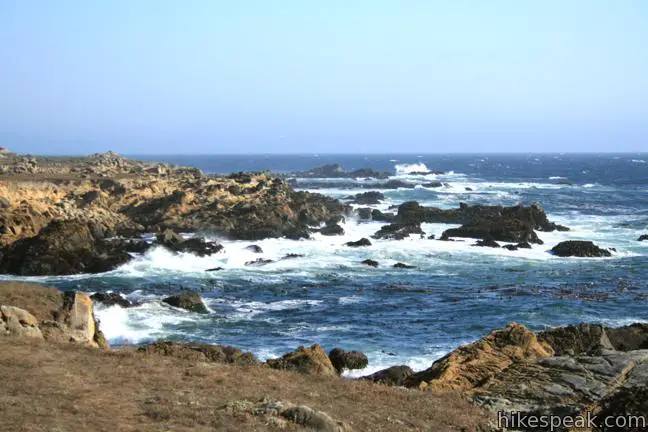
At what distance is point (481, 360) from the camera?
16.0m

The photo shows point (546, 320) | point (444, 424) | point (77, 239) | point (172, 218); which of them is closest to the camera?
point (444, 424)

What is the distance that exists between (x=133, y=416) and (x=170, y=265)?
27436mm

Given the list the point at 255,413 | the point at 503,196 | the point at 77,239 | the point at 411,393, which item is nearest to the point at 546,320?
the point at 411,393

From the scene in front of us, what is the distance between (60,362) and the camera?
13.3 metres

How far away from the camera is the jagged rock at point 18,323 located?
1541 centimetres

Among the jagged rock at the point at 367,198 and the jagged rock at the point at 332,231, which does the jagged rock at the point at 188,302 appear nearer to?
the jagged rock at the point at 332,231

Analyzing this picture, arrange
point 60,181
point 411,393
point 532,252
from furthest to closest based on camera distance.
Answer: point 60,181, point 532,252, point 411,393

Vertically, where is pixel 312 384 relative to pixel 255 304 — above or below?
above

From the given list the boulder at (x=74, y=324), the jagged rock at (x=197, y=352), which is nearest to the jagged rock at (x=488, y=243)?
the jagged rock at (x=197, y=352)

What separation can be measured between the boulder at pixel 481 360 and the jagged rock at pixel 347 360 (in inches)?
130

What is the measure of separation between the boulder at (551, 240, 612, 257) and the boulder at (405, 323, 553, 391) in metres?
25.7

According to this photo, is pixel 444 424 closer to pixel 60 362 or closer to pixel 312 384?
pixel 312 384

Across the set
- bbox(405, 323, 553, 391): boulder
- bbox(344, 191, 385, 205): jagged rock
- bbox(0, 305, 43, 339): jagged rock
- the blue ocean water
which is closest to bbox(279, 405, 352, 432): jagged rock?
bbox(405, 323, 553, 391): boulder

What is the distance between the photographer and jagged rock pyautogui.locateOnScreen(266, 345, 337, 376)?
16469mm
